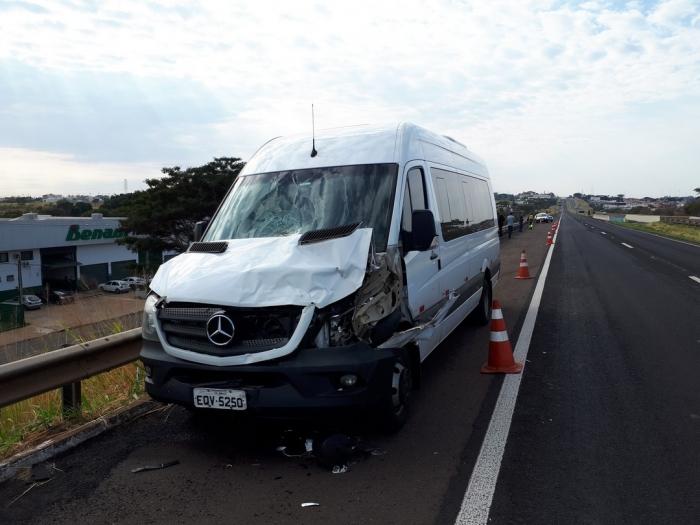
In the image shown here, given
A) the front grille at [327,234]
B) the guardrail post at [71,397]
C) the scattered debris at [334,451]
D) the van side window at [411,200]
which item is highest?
the van side window at [411,200]

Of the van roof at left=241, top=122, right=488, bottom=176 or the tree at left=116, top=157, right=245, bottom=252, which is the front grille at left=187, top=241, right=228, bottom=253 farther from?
the tree at left=116, top=157, right=245, bottom=252

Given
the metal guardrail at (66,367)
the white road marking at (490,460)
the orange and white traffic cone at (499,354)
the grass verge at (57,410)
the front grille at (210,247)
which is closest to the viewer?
the white road marking at (490,460)

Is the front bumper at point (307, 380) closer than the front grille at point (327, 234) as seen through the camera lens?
Yes

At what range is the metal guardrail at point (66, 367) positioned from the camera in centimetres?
428

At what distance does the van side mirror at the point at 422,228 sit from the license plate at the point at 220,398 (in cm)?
187

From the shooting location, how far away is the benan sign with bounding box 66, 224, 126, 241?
41.7m

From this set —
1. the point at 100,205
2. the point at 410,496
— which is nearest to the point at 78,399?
the point at 410,496

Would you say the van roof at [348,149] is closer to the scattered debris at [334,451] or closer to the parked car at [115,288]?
the scattered debris at [334,451]

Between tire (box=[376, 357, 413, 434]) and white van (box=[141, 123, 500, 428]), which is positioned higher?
white van (box=[141, 123, 500, 428])

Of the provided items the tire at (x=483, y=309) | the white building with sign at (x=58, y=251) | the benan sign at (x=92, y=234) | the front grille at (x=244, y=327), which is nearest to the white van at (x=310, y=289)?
the front grille at (x=244, y=327)

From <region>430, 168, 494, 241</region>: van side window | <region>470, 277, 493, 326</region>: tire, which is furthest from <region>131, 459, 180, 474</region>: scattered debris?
<region>470, 277, 493, 326</region>: tire

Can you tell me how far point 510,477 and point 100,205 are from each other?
6067cm

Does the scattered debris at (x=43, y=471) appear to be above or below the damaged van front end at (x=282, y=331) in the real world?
below

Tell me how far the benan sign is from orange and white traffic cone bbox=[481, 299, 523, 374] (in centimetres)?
4090
